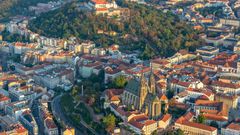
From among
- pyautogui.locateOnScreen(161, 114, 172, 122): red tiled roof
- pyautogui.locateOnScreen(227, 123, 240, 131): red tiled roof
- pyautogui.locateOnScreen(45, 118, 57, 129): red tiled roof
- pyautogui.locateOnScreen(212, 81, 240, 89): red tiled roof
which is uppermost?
pyautogui.locateOnScreen(212, 81, 240, 89): red tiled roof

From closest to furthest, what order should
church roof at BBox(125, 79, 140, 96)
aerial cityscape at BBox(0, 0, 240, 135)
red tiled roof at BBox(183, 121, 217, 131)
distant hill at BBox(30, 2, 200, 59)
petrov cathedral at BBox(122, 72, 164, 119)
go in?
red tiled roof at BBox(183, 121, 217, 131)
petrov cathedral at BBox(122, 72, 164, 119)
aerial cityscape at BBox(0, 0, 240, 135)
church roof at BBox(125, 79, 140, 96)
distant hill at BBox(30, 2, 200, 59)

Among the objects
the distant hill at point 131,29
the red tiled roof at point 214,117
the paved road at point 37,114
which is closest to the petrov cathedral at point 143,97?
the red tiled roof at point 214,117

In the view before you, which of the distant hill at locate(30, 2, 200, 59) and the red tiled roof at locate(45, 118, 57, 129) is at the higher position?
the distant hill at locate(30, 2, 200, 59)

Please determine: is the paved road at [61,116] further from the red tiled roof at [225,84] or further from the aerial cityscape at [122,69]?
the red tiled roof at [225,84]

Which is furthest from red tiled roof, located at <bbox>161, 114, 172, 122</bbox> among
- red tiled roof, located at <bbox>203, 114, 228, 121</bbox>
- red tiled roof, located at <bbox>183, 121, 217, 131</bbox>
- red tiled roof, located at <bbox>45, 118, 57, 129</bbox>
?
red tiled roof, located at <bbox>45, 118, 57, 129</bbox>

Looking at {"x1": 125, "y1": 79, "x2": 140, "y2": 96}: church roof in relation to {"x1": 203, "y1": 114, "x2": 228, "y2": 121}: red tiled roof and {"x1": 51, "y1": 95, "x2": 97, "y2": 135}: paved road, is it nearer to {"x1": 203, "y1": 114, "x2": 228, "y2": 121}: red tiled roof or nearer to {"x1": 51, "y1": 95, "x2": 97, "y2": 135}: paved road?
{"x1": 51, "y1": 95, "x2": 97, "y2": 135}: paved road

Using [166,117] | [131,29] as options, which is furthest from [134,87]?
[131,29]

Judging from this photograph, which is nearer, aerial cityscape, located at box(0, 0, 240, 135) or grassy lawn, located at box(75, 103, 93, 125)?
aerial cityscape, located at box(0, 0, 240, 135)
